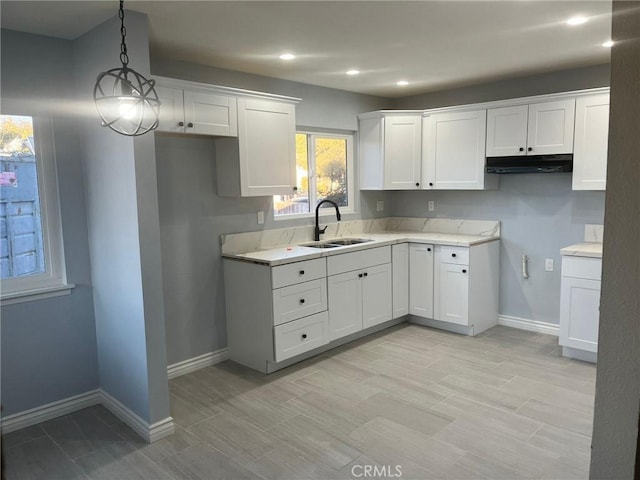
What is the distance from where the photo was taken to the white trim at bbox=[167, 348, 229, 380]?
3.73 metres

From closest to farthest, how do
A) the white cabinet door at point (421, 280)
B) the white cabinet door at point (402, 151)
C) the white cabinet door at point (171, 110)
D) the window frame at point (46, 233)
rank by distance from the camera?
the window frame at point (46, 233)
the white cabinet door at point (171, 110)
the white cabinet door at point (421, 280)
the white cabinet door at point (402, 151)

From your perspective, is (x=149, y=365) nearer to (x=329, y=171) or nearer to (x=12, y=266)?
(x=12, y=266)

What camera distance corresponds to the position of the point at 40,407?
3.05 m

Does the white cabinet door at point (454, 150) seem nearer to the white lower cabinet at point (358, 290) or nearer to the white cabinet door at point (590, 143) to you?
the white cabinet door at point (590, 143)

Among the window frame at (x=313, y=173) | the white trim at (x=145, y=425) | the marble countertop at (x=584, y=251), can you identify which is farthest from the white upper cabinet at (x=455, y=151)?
the white trim at (x=145, y=425)

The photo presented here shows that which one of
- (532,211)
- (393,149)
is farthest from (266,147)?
(532,211)

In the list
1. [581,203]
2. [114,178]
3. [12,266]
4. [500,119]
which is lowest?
[12,266]

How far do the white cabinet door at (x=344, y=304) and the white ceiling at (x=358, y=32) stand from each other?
177cm

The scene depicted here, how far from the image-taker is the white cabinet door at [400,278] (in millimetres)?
4661

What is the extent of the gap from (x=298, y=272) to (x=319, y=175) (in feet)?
4.66

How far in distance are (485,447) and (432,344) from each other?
168 cm

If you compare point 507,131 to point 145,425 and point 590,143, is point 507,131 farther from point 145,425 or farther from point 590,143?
point 145,425

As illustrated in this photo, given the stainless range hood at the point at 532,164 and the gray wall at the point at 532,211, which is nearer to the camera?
the stainless range hood at the point at 532,164

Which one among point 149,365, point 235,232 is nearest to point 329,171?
point 235,232
